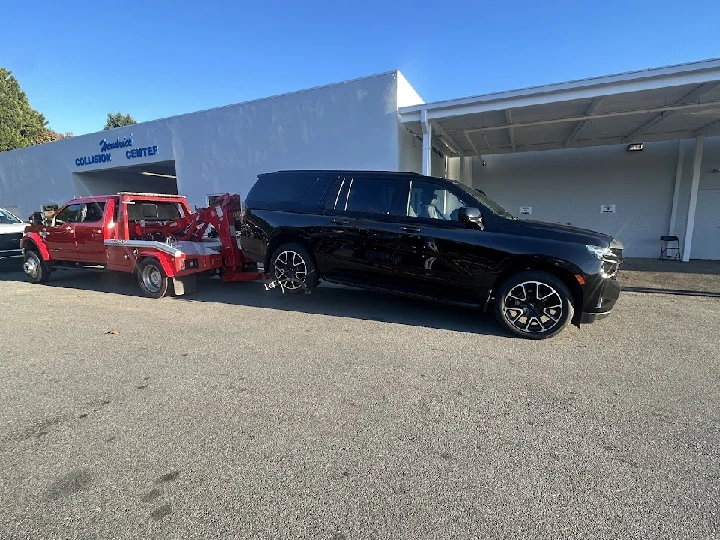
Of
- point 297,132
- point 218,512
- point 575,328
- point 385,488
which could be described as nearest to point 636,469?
point 385,488

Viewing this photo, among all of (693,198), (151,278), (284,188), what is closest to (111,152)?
(151,278)

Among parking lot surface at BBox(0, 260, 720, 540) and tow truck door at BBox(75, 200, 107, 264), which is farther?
tow truck door at BBox(75, 200, 107, 264)

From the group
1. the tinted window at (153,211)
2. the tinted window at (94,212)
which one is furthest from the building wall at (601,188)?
the tinted window at (94,212)

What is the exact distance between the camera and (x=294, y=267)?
609 cm

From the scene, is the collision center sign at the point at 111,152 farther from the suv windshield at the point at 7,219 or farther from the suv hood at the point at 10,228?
the suv hood at the point at 10,228

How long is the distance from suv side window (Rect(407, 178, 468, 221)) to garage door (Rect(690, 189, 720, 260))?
38.9 ft

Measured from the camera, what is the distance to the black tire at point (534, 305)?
14.9ft

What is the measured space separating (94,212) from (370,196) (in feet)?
19.9

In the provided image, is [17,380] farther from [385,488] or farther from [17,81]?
[17,81]

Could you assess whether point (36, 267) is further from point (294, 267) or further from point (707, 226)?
point (707, 226)

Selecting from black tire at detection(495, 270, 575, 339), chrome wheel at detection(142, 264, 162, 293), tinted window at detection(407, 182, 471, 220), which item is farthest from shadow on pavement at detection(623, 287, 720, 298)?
chrome wheel at detection(142, 264, 162, 293)

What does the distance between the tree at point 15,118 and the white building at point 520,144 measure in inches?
907

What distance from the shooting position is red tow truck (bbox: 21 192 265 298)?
6.86 m

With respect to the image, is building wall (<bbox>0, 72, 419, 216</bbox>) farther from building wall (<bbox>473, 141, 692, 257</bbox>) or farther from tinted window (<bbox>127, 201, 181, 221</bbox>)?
building wall (<bbox>473, 141, 692, 257</bbox>)
